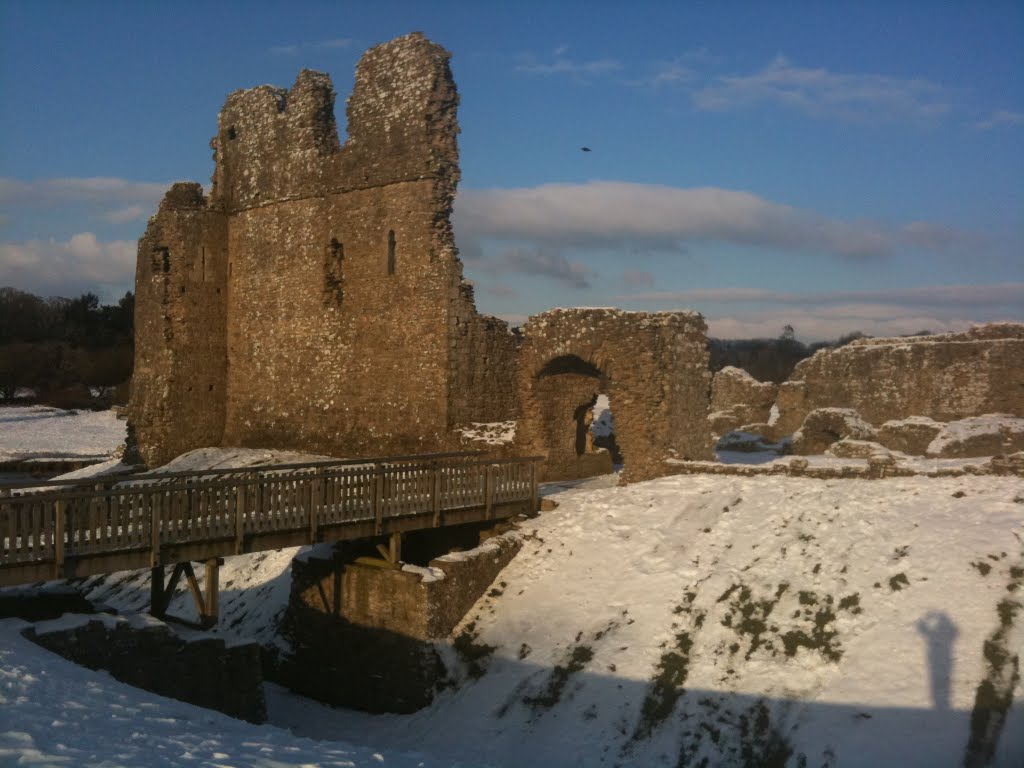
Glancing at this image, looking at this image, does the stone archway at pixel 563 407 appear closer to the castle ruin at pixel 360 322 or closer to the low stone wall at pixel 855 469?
the castle ruin at pixel 360 322

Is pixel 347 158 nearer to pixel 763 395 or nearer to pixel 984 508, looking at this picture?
pixel 984 508

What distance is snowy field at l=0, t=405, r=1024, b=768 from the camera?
827 centimetres

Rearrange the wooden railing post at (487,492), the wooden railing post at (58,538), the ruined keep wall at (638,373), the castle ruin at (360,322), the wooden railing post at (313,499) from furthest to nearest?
the castle ruin at (360,322), the ruined keep wall at (638,373), the wooden railing post at (487,492), the wooden railing post at (313,499), the wooden railing post at (58,538)

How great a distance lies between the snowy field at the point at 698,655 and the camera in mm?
8266

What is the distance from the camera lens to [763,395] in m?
34.9

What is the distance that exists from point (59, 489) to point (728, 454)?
2088cm

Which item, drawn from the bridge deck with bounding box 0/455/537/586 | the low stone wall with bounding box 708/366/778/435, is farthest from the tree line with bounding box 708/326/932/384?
the bridge deck with bounding box 0/455/537/586

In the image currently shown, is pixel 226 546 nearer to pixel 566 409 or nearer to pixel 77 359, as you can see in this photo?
pixel 566 409

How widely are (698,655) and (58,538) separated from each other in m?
7.58

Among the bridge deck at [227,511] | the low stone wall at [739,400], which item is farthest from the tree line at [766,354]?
the bridge deck at [227,511]

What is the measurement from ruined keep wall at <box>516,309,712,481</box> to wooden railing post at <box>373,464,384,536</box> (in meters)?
5.88

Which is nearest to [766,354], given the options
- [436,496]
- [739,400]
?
[739,400]

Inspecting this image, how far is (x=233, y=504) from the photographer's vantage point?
1237 cm

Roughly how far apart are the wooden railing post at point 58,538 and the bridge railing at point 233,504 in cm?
1
